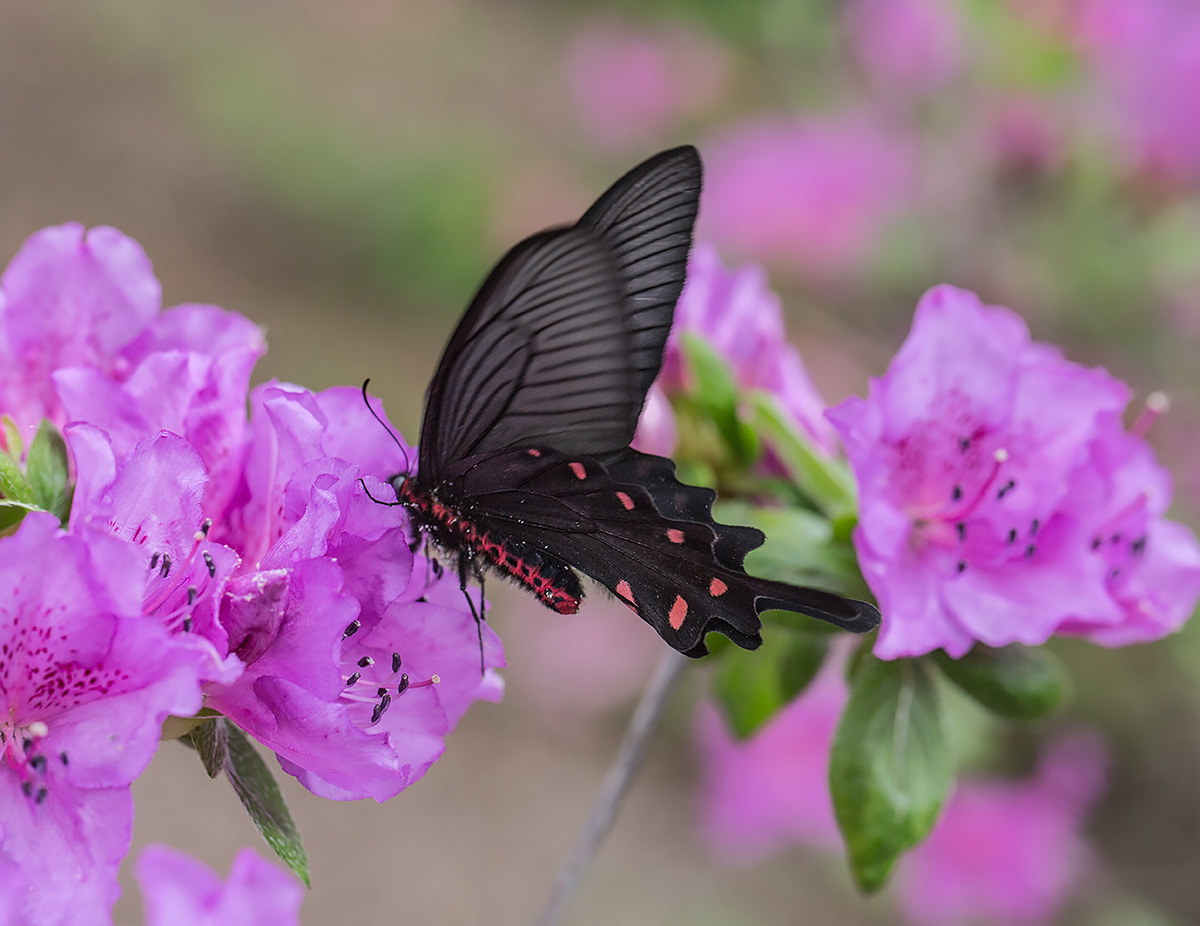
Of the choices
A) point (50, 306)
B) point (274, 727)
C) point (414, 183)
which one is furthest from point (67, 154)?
point (274, 727)

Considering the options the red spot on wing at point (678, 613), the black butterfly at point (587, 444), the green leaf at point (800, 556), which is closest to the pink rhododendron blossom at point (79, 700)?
the black butterfly at point (587, 444)

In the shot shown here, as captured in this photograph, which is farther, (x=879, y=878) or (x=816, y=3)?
(x=816, y=3)

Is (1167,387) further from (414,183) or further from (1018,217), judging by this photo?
(414,183)

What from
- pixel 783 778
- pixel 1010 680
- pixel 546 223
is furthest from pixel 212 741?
pixel 546 223

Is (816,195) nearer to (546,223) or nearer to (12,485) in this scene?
(546,223)

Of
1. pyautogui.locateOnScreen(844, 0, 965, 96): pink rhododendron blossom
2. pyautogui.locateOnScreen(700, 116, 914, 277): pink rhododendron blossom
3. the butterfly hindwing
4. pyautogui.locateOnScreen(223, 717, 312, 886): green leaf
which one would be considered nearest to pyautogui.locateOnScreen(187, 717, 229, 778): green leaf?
pyautogui.locateOnScreen(223, 717, 312, 886): green leaf

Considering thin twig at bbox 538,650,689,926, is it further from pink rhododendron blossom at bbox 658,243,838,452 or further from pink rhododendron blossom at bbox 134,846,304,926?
pink rhododendron blossom at bbox 134,846,304,926
